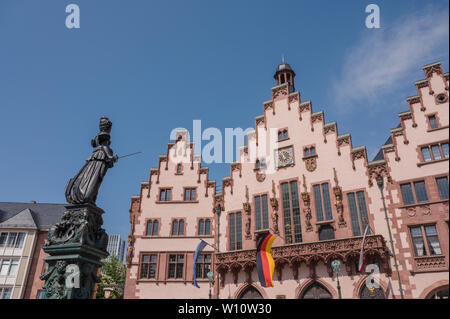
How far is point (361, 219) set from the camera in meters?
26.9

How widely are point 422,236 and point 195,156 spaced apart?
22837 mm

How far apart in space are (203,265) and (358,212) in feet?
49.8

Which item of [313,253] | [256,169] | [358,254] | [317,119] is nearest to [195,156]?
[256,169]

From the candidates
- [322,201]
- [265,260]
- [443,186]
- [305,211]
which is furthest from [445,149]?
[265,260]

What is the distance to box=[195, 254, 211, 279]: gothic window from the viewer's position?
32.1m

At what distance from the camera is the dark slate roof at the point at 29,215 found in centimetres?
4428

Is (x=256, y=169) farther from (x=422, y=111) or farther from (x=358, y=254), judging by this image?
(x=422, y=111)

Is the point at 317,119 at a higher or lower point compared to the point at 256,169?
higher

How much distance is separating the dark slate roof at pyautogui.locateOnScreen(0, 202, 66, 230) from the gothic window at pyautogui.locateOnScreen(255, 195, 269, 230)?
2903 centimetres

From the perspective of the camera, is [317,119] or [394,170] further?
[317,119]

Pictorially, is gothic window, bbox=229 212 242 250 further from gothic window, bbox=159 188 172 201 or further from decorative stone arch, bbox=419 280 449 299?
decorative stone arch, bbox=419 280 449 299

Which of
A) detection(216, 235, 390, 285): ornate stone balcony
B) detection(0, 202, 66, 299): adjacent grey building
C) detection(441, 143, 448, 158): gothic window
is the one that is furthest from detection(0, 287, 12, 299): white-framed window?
detection(441, 143, 448, 158): gothic window

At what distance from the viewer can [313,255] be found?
26625mm

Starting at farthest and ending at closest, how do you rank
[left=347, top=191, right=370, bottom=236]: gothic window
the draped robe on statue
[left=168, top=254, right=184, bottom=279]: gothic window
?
[left=168, top=254, right=184, bottom=279]: gothic window < [left=347, top=191, right=370, bottom=236]: gothic window < the draped robe on statue
